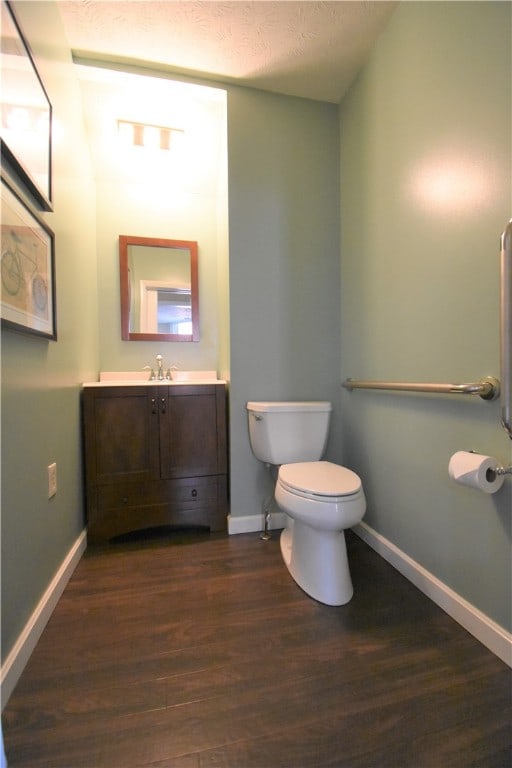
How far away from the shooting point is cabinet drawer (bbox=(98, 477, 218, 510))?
1680 mm

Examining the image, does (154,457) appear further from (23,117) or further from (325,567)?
(23,117)

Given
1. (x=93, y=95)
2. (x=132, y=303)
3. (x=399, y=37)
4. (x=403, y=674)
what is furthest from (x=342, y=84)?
(x=403, y=674)

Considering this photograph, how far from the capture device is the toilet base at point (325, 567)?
1229 millimetres

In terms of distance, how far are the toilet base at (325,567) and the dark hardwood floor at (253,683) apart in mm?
40

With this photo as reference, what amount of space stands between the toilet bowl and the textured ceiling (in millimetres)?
1990

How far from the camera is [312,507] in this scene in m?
1.19

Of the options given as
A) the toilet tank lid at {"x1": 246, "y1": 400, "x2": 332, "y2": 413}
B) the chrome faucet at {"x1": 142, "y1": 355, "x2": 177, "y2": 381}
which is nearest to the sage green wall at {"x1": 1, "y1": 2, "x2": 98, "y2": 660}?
the chrome faucet at {"x1": 142, "y1": 355, "x2": 177, "y2": 381}

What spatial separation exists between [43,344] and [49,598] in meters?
0.94

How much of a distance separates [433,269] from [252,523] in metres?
1.53

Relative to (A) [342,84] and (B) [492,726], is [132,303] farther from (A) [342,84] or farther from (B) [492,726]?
(B) [492,726]

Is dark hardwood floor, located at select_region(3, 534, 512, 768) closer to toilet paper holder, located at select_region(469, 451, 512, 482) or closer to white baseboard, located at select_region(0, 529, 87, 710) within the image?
white baseboard, located at select_region(0, 529, 87, 710)

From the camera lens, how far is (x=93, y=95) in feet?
5.56

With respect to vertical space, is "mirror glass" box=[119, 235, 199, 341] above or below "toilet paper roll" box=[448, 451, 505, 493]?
above

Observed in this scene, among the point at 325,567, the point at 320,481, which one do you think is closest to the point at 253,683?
the point at 325,567
